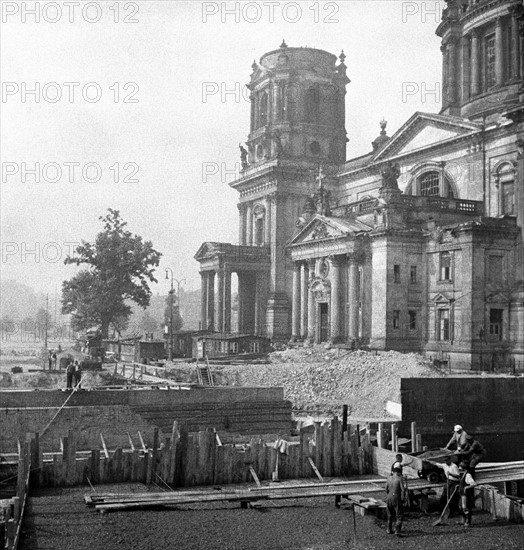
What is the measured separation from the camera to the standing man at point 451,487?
20375 mm

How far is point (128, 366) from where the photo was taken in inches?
2063

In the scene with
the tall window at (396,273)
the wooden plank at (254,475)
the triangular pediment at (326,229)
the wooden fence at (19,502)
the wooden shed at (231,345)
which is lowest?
the wooden plank at (254,475)

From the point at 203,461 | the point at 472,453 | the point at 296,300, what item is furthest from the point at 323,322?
the point at 472,453

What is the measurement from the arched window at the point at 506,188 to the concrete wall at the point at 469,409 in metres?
15.9

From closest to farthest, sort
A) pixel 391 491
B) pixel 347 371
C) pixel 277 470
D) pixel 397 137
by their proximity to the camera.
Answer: pixel 391 491, pixel 277 470, pixel 347 371, pixel 397 137

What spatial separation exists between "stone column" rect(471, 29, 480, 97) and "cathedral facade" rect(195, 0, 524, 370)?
0.11 m

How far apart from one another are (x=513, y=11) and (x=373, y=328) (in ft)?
83.0

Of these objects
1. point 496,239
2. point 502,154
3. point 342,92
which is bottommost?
point 496,239

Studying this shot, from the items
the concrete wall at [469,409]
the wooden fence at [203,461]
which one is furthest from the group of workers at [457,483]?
the concrete wall at [469,409]

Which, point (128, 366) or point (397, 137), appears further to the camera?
point (397, 137)

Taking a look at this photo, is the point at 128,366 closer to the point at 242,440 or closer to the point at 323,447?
the point at 242,440

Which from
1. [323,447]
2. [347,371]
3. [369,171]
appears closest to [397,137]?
[369,171]

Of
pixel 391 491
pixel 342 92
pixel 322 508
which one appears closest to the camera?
pixel 391 491

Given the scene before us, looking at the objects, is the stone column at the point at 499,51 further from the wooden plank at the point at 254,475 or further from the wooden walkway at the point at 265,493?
the wooden plank at the point at 254,475
